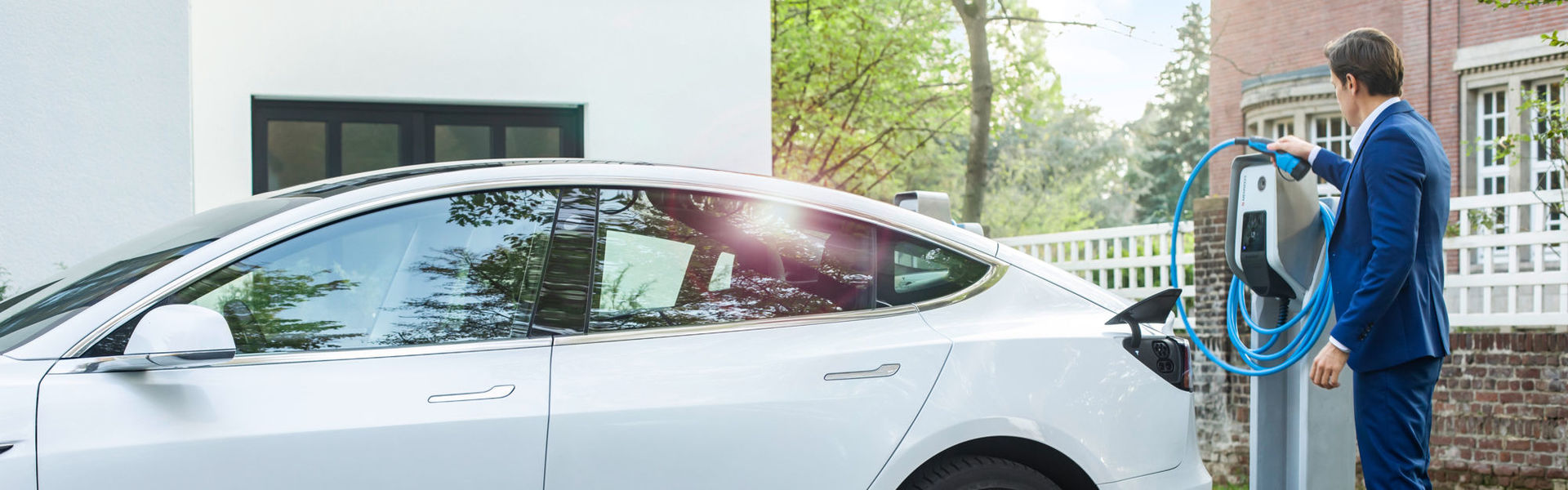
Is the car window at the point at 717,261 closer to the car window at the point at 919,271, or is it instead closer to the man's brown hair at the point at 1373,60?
the car window at the point at 919,271

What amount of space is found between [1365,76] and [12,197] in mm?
6255

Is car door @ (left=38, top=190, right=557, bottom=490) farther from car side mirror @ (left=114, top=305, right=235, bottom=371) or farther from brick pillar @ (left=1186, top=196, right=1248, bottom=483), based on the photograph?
brick pillar @ (left=1186, top=196, right=1248, bottom=483)

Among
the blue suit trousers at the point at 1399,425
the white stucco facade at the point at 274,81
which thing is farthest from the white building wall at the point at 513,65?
the blue suit trousers at the point at 1399,425

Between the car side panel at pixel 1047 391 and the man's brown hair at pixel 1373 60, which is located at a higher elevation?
the man's brown hair at pixel 1373 60

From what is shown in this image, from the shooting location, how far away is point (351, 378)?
2533mm

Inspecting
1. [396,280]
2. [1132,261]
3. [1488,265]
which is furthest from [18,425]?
[1132,261]

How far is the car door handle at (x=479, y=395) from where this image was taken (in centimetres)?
257

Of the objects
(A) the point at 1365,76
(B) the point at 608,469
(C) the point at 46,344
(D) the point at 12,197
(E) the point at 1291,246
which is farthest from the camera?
(D) the point at 12,197

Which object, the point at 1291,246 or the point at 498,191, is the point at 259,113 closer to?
the point at 498,191

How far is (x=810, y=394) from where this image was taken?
9.34ft

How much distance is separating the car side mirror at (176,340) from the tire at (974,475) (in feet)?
5.52

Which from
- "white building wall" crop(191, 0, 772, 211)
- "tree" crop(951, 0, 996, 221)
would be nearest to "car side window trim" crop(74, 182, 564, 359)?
"white building wall" crop(191, 0, 772, 211)

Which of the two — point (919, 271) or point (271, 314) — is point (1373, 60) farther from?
point (271, 314)

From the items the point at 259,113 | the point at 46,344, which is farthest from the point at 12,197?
the point at 46,344
